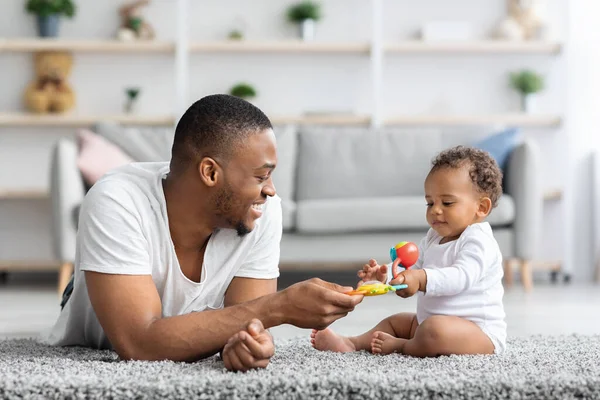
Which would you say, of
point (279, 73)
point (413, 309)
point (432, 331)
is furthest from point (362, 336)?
point (279, 73)

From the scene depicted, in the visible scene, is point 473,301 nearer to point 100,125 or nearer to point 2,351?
point 2,351

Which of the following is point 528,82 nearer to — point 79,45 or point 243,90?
point 243,90

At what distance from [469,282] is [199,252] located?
597 mm

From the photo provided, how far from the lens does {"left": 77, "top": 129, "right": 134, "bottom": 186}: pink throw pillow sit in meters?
4.20

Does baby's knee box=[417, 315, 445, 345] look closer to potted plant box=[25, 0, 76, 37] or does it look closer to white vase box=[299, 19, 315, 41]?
white vase box=[299, 19, 315, 41]

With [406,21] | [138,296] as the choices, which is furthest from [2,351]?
[406,21]

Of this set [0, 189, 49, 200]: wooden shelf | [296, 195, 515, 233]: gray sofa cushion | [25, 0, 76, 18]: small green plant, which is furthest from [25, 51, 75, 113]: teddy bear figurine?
[296, 195, 515, 233]: gray sofa cushion

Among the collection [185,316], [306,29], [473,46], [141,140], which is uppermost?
[306,29]

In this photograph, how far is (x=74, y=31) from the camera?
219 inches

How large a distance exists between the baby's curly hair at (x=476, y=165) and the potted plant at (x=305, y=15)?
144 inches

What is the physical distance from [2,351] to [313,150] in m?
2.93

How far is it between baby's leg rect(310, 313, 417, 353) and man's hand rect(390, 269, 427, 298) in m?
0.27

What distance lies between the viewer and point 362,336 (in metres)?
2.02

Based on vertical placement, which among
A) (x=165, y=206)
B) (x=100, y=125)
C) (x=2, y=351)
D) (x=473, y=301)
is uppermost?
(x=100, y=125)
